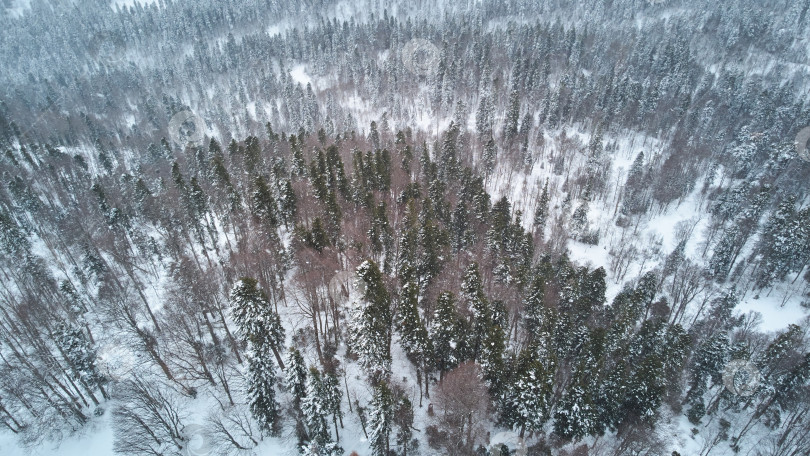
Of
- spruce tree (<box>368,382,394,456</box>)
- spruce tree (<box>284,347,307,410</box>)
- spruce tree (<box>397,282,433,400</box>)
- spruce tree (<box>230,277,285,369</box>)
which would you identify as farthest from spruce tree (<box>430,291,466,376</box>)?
spruce tree (<box>230,277,285,369</box>)

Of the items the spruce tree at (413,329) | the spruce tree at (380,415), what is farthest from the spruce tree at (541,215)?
the spruce tree at (380,415)

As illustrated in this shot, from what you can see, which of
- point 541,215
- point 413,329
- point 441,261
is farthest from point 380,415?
point 541,215

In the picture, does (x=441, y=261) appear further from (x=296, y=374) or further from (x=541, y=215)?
(x=541, y=215)

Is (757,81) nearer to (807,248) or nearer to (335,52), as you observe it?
(807,248)

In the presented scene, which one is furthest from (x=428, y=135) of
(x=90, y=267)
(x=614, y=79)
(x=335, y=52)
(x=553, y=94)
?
(x=90, y=267)

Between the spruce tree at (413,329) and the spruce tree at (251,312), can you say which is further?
the spruce tree at (413,329)

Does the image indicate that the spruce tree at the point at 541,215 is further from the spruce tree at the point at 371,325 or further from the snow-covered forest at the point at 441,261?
the spruce tree at the point at 371,325

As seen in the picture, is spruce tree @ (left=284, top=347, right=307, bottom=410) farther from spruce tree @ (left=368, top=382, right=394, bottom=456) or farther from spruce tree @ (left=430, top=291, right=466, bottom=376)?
spruce tree @ (left=430, top=291, right=466, bottom=376)

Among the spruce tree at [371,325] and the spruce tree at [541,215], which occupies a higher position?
the spruce tree at [371,325]
